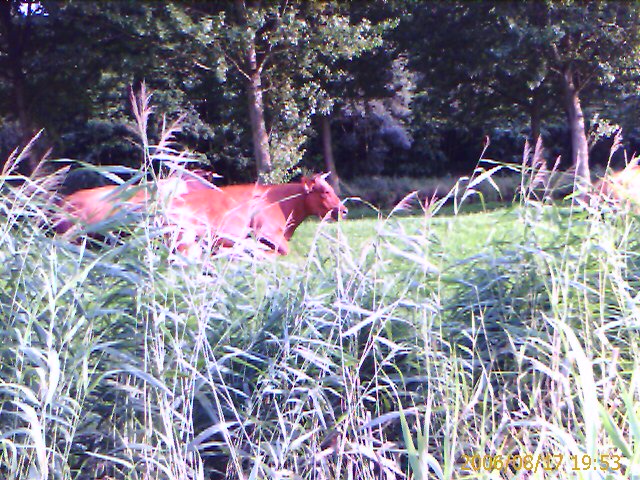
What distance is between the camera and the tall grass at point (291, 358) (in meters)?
3.86

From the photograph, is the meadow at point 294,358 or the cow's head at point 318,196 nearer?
the meadow at point 294,358

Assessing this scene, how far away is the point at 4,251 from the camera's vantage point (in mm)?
4410

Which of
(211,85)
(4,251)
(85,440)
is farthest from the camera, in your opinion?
(211,85)

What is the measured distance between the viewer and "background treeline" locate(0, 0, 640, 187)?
1659cm

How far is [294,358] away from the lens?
4395 millimetres

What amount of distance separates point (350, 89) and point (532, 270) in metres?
19.2

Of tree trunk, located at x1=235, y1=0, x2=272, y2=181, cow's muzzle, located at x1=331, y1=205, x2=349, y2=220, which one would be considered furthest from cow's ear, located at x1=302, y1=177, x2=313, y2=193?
tree trunk, located at x1=235, y1=0, x2=272, y2=181

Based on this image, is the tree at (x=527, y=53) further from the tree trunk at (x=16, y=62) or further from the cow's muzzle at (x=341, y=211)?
the tree trunk at (x=16, y=62)

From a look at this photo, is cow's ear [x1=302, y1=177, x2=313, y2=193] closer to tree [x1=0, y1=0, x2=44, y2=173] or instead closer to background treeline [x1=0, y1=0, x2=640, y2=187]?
background treeline [x1=0, y1=0, x2=640, y2=187]

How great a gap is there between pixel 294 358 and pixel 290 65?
48.8 feet

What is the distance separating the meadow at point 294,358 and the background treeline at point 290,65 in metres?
11.6

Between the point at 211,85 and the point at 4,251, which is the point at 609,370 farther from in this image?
the point at 211,85

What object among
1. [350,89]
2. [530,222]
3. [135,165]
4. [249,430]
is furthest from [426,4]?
[249,430]

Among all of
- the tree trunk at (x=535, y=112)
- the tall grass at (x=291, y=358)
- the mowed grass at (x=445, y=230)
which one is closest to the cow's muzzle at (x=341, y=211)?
the mowed grass at (x=445, y=230)
